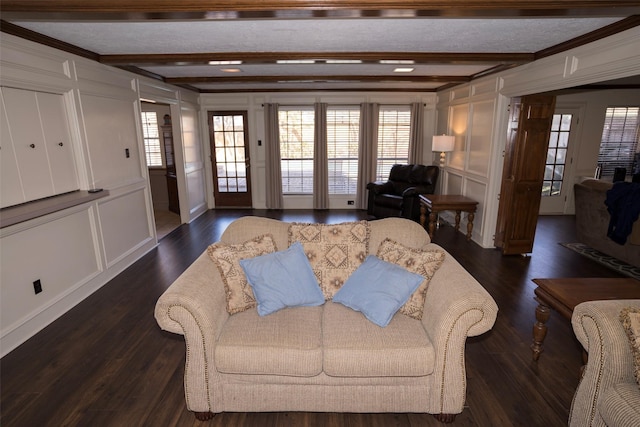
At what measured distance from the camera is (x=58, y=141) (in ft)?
10.8

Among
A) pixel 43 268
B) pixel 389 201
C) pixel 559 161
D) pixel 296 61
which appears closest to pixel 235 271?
pixel 43 268

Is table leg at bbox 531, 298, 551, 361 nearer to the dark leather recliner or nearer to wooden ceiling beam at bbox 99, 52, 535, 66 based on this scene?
wooden ceiling beam at bbox 99, 52, 535, 66

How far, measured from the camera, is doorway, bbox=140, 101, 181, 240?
667 cm

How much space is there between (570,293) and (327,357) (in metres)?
1.71

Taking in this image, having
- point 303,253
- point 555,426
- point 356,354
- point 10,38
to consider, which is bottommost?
point 555,426

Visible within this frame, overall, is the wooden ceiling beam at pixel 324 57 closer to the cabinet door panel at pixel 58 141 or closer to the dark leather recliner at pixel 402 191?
the cabinet door panel at pixel 58 141

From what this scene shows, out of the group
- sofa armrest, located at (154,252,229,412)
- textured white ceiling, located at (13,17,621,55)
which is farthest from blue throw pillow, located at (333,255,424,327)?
textured white ceiling, located at (13,17,621,55)

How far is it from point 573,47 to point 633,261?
267 centimetres

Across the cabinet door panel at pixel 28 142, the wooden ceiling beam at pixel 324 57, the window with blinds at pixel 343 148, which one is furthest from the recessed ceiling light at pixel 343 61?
the window with blinds at pixel 343 148

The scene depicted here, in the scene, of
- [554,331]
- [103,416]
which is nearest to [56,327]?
[103,416]

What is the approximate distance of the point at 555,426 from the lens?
2008 mm

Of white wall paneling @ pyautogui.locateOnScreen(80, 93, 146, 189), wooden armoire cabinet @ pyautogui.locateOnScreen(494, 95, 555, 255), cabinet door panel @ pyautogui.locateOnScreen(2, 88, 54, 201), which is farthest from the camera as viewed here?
wooden armoire cabinet @ pyautogui.locateOnScreen(494, 95, 555, 255)

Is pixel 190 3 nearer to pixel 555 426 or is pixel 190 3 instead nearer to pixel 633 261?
pixel 555 426

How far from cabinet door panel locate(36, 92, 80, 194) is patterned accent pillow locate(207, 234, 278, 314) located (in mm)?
2028
